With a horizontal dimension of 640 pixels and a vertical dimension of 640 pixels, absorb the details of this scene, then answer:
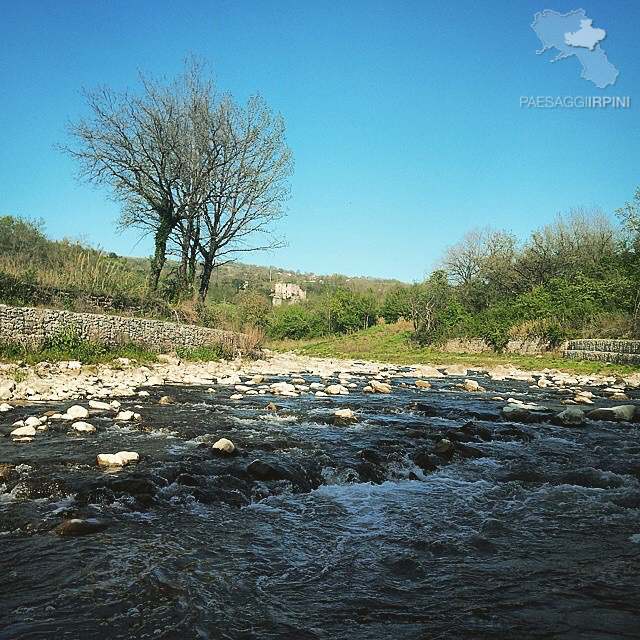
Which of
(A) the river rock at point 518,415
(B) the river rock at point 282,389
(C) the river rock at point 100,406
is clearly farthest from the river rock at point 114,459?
(A) the river rock at point 518,415

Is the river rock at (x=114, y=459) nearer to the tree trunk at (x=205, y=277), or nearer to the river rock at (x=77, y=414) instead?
the river rock at (x=77, y=414)

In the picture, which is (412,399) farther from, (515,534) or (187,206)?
(187,206)

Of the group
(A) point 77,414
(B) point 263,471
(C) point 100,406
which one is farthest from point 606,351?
(A) point 77,414

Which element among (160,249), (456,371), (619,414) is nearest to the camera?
(619,414)

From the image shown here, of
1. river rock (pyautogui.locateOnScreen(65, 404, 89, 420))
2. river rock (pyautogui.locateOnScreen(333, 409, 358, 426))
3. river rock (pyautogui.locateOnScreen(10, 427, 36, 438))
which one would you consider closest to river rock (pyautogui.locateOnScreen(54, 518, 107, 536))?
river rock (pyautogui.locateOnScreen(10, 427, 36, 438))

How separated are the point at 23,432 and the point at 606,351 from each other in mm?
18459

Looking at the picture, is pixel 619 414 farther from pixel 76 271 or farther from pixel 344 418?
pixel 76 271

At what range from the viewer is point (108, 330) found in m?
14.0

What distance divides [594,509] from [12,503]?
4.56 meters

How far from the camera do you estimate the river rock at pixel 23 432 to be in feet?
17.0

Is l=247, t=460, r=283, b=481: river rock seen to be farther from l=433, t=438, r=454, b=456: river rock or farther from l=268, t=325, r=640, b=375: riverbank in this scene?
l=268, t=325, r=640, b=375: riverbank

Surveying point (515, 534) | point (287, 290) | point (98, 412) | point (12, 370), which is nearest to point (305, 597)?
point (515, 534)

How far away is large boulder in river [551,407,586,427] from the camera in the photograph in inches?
287

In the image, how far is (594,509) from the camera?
12.4 ft
